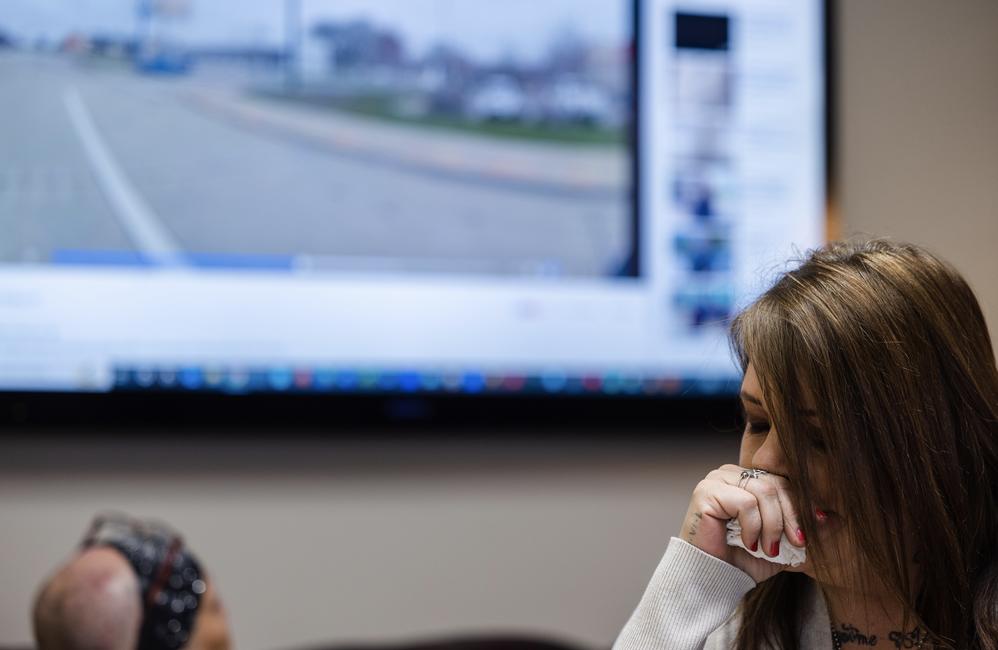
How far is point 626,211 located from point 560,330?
1.12ft

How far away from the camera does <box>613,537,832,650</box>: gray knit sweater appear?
1225 millimetres

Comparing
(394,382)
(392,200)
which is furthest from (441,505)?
(392,200)

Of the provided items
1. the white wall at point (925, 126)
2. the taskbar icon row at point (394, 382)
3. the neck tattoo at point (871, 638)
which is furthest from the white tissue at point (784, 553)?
the white wall at point (925, 126)

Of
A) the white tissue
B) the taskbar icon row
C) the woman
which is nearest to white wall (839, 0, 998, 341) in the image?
the taskbar icon row

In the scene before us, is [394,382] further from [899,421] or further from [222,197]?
[899,421]

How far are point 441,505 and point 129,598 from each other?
810 mm

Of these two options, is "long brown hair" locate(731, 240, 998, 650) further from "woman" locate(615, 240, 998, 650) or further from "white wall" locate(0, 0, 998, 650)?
"white wall" locate(0, 0, 998, 650)

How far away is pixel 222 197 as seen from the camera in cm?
232

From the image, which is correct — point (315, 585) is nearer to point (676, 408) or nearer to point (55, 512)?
point (55, 512)

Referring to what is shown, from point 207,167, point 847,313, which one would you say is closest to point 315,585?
point 207,167

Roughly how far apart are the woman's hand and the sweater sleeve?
0.6 inches

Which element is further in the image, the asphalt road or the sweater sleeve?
the asphalt road

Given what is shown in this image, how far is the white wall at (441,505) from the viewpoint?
88.0 inches

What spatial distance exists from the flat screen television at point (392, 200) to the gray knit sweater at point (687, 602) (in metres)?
1.04
